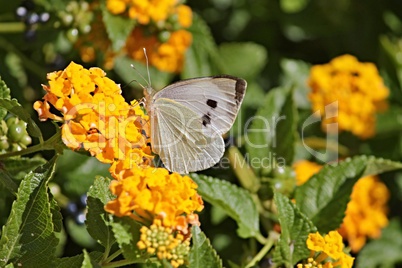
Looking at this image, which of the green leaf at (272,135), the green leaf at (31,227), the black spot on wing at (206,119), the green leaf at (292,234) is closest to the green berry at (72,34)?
the black spot on wing at (206,119)

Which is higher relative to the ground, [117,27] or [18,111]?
[18,111]

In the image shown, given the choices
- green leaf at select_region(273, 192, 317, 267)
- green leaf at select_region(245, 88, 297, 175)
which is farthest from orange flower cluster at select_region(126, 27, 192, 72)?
green leaf at select_region(273, 192, 317, 267)

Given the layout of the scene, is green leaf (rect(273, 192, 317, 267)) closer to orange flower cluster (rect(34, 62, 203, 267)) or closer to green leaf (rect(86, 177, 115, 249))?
orange flower cluster (rect(34, 62, 203, 267))

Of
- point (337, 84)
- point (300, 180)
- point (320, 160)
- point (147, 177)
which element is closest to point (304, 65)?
point (337, 84)

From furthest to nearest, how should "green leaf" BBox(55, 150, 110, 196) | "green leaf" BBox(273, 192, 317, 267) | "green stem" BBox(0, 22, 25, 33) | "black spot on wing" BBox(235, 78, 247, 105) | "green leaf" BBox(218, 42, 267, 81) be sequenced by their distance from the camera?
"green leaf" BBox(218, 42, 267, 81) → "green stem" BBox(0, 22, 25, 33) → "green leaf" BBox(55, 150, 110, 196) → "black spot on wing" BBox(235, 78, 247, 105) → "green leaf" BBox(273, 192, 317, 267)

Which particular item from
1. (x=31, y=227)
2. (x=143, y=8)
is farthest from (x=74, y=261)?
(x=143, y=8)

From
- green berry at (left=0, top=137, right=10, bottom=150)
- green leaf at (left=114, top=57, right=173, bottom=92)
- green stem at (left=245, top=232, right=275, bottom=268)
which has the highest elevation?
green berry at (left=0, top=137, right=10, bottom=150)

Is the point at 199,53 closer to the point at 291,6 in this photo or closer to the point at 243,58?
the point at 243,58

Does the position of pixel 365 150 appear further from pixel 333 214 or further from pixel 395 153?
pixel 333 214

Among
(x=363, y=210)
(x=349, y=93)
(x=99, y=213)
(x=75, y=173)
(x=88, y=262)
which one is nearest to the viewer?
(x=88, y=262)
